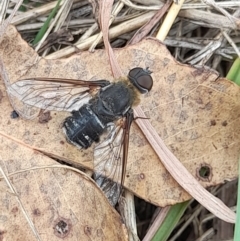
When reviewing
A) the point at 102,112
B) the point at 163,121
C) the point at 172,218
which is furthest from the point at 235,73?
the point at 172,218

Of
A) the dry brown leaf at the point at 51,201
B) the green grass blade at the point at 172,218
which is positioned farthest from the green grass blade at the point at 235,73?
the dry brown leaf at the point at 51,201

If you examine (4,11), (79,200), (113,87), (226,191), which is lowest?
(226,191)

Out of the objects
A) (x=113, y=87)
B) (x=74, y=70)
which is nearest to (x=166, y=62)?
(x=113, y=87)

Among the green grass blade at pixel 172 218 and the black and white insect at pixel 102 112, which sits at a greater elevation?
the black and white insect at pixel 102 112

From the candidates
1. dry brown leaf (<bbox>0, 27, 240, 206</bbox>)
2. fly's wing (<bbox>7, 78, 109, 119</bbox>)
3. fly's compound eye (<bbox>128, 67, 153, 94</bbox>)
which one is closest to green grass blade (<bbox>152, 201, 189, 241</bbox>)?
dry brown leaf (<bbox>0, 27, 240, 206</bbox>)

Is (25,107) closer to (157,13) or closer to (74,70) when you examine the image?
(74,70)

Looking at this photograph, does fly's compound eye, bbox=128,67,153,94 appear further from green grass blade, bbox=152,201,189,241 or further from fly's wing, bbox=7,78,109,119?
green grass blade, bbox=152,201,189,241

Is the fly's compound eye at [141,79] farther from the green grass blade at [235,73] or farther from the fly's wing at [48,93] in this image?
the green grass blade at [235,73]
